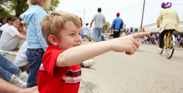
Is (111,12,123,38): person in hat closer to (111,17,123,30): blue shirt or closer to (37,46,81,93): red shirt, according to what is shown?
(111,17,123,30): blue shirt

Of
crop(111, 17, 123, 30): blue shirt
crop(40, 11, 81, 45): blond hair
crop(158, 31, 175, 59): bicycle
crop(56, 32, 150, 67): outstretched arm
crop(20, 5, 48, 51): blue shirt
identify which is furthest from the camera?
crop(111, 17, 123, 30): blue shirt

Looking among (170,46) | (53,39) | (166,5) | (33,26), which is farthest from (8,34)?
(166,5)

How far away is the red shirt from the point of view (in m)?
0.78

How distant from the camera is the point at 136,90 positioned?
1.86 m

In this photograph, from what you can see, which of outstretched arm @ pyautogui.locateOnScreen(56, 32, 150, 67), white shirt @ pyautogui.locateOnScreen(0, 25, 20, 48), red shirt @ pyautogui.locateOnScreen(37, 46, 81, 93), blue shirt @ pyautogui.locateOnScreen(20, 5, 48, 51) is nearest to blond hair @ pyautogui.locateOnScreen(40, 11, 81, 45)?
red shirt @ pyautogui.locateOnScreen(37, 46, 81, 93)

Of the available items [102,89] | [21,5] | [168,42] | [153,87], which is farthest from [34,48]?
[21,5]

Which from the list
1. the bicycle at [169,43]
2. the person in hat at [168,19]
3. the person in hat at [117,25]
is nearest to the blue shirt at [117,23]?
the person in hat at [117,25]

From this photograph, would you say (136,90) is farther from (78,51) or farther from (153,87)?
(78,51)

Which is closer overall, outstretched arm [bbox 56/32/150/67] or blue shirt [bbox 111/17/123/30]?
outstretched arm [bbox 56/32/150/67]

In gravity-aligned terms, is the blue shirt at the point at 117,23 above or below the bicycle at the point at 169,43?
above

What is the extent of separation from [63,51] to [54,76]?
168 millimetres

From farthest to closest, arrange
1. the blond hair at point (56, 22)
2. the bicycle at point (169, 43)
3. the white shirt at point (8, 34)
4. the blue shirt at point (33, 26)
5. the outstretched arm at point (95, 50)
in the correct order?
1. the bicycle at point (169, 43)
2. the white shirt at point (8, 34)
3. the blue shirt at point (33, 26)
4. the blond hair at point (56, 22)
5. the outstretched arm at point (95, 50)

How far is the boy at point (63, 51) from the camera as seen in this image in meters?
0.70

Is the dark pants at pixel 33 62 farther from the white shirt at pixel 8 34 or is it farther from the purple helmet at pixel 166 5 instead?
the purple helmet at pixel 166 5
